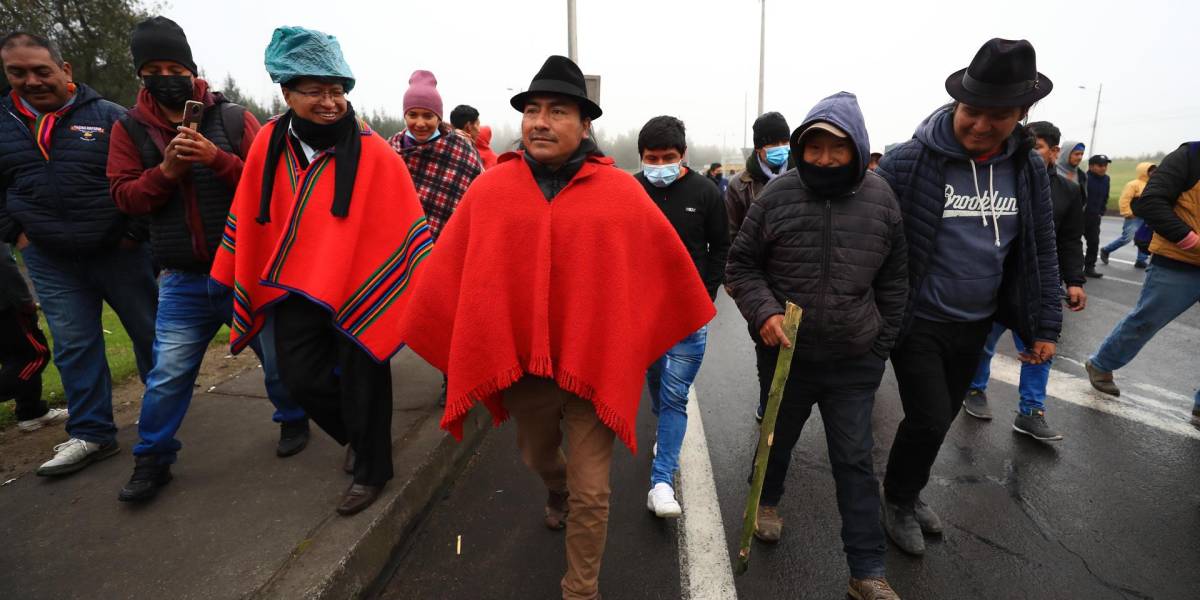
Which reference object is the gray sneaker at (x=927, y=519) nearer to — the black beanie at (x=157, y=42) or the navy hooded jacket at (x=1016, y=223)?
the navy hooded jacket at (x=1016, y=223)

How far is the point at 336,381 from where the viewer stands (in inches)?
113

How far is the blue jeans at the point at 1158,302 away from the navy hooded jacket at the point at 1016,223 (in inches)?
76.2

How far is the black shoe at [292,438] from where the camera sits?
332 cm

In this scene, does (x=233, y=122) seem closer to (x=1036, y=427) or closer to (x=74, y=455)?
(x=74, y=455)

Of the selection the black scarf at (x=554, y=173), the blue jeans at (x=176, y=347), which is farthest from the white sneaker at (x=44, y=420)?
the black scarf at (x=554, y=173)

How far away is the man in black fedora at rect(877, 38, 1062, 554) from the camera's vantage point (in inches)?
97.7

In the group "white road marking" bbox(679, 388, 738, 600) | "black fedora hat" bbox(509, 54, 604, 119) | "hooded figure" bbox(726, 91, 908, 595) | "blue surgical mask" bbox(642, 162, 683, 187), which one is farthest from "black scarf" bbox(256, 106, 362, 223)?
"white road marking" bbox(679, 388, 738, 600)

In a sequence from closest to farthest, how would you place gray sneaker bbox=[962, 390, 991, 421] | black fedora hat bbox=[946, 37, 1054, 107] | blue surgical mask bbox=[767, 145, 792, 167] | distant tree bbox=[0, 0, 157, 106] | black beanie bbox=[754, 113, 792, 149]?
black fedora hat bbox=[946, 37, 1054, 107] → gray sneaker bbox=[962, 390, 991, 421] → blue surgical mask bbox=[767, 145, 792, 167] → black beanie bbox=[754, 113, 792, 149] → distant tree bbox=[0, 0, 157, 106]

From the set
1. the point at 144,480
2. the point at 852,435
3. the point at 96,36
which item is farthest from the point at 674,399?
the point at 96,36

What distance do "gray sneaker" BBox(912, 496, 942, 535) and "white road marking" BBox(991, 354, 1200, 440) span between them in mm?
2393

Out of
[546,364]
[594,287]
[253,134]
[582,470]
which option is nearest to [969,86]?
[594,287]

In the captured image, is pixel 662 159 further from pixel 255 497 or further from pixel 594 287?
pixel 255 497

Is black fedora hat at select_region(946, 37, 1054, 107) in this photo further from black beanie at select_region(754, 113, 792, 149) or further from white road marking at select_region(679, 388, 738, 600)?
white road marking at select_region(679, 388, 738, 600)

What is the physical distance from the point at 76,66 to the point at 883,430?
19793 millimetres
